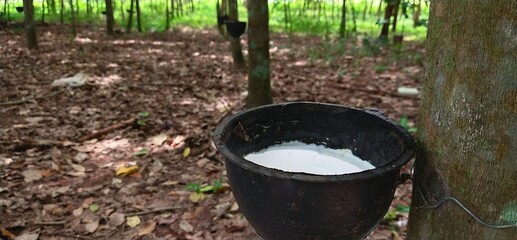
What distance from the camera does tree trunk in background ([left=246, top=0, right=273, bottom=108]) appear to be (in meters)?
4.11

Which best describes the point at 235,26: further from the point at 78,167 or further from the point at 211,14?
the point at 211,14

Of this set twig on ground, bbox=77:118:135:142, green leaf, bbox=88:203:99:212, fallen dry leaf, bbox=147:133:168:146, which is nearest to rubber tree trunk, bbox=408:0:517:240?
green leaf, bbox=88:203:99:212

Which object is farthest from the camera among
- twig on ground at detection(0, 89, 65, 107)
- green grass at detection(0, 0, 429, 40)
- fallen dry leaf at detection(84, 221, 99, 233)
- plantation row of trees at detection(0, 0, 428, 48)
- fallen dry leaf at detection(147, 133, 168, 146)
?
green grass at detection(0, 0, 429, 40)

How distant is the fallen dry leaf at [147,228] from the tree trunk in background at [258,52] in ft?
6.38

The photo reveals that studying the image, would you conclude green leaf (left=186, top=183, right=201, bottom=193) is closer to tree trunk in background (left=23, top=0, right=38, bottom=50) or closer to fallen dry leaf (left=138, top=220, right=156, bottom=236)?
fallen dry leaf (left=138, top=220, right=156, bottom=236)

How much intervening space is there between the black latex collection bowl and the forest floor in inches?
36.4

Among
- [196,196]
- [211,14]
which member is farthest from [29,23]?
[211,14]

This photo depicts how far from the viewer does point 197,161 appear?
3.69 meters

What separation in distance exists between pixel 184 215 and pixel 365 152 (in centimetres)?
144

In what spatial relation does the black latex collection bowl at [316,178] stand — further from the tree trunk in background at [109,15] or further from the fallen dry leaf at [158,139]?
the tree trunk in background at [109,15]

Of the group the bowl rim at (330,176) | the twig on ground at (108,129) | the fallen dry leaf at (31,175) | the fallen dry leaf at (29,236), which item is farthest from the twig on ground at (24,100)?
the bowl rim at (330,176)

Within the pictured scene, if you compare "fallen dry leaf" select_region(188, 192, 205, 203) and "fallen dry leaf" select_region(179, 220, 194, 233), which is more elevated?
"fallen dry leaf" select_region(188, 192, 205, 203)

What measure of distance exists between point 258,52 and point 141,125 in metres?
1.38

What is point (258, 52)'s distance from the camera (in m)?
4.26
